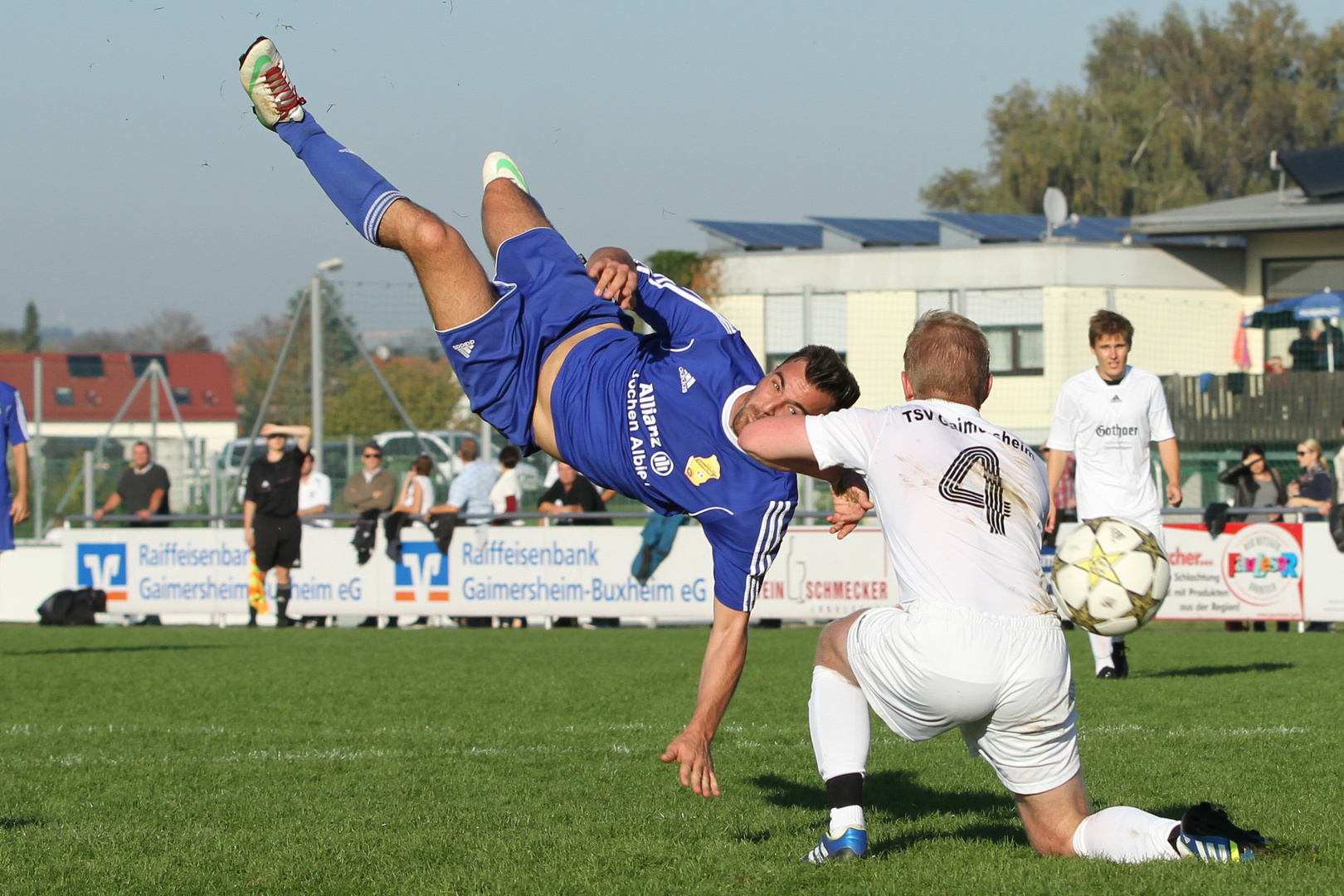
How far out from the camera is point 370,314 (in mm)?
20875

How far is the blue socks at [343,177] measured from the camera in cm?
625

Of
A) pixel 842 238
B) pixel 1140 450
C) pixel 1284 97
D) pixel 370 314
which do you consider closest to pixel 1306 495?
pixel 1140 450

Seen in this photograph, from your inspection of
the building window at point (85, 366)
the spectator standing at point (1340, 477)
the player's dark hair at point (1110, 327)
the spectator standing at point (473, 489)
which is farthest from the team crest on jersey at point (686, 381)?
the building window at point (85, 366)

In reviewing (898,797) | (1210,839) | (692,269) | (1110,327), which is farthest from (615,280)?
(692,269)

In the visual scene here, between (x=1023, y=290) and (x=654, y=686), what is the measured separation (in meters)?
21.4

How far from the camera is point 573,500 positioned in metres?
17.1

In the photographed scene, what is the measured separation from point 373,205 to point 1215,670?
700 centimetres

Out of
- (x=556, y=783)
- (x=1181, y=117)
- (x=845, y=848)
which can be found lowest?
(x=556, y=783)

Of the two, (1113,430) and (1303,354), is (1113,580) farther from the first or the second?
(1303,354)

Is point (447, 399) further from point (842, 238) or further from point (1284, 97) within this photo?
point (1284, 97)

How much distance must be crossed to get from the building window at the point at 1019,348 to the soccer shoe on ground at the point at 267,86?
22.4 m

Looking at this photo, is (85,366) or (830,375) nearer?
(830,375)

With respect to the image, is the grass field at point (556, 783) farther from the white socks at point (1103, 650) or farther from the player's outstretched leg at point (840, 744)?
the white socks at point (1103, 650)

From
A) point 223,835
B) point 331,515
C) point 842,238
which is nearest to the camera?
point 223,835
